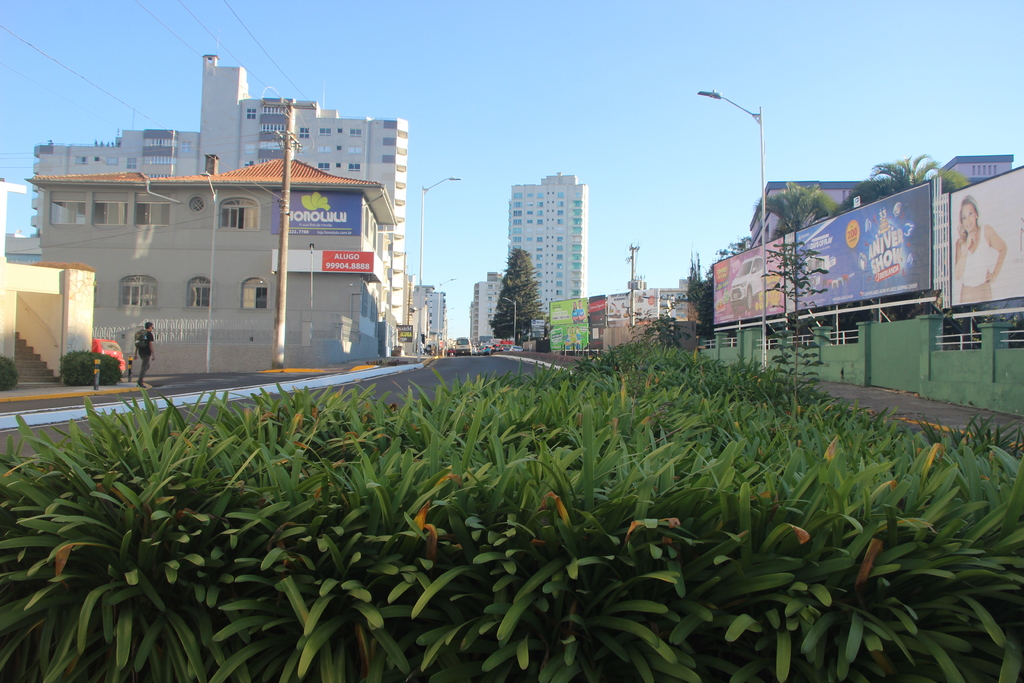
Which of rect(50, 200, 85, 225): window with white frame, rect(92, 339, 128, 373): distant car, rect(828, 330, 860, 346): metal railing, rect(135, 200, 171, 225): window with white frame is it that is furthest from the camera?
rect(135, 200, 171, 225): window with white frame

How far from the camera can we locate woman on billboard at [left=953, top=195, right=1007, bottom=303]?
17031mm

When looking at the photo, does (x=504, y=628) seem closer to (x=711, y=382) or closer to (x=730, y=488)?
(x=730, y=488)

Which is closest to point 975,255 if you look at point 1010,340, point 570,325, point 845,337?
point 1010,340

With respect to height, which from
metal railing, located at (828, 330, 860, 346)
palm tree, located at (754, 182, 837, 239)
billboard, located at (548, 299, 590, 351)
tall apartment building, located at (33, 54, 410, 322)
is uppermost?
tall apartment building, located at (33, 54, 410, 322)

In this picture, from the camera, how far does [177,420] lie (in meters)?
3.23

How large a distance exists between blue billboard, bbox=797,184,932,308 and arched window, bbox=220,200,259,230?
98.0ft

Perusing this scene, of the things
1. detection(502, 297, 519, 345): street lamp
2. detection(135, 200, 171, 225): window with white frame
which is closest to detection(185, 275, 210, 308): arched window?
detection(135, 200, 171, 225): window with white frame

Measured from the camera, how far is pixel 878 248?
22703 mm

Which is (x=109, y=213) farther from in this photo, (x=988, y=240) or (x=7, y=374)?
(x=988, y=240)

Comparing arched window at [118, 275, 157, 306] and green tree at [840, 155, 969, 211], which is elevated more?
green tree at [840, 155, 969, 211]

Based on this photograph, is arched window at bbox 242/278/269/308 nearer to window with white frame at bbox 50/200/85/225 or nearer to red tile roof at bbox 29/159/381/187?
red tile roof at bbox 29/159/381/187

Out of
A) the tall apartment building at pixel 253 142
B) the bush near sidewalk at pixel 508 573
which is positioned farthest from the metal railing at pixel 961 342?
the tall apartment building at pixel 253 142

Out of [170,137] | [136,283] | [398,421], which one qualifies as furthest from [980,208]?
[170,137]

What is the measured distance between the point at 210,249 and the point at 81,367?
67.7ft
